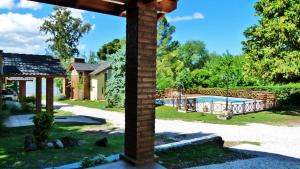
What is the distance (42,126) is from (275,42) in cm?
1799

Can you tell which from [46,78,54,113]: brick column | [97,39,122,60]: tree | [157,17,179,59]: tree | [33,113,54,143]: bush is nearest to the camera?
[33,113,54,143]: bush

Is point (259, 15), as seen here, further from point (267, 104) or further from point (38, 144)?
point (38, 144)

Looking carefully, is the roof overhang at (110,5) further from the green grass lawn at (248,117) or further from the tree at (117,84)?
the tree at (117,84)

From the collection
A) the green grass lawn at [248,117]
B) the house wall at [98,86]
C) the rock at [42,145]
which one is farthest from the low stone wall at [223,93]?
the rock at [42,145]

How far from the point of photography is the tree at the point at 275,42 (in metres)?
20.9

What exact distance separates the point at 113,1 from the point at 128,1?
0.26 m

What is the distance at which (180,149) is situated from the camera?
882 cm

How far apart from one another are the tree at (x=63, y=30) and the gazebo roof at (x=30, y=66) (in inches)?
1011

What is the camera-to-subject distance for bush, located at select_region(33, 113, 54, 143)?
9.57 metres

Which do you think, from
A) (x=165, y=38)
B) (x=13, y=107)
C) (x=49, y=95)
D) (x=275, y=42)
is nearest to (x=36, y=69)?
(x=49, y=95)

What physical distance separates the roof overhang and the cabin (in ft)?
93.0

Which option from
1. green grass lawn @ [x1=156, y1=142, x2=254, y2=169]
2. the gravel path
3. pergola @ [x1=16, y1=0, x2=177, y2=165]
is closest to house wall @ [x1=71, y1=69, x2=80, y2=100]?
the gravel path

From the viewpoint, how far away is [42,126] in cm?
959

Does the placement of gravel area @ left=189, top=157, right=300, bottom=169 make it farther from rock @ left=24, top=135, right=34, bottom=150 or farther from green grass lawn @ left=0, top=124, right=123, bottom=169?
rock @ left=24, top=135, right=34, bottom=150
